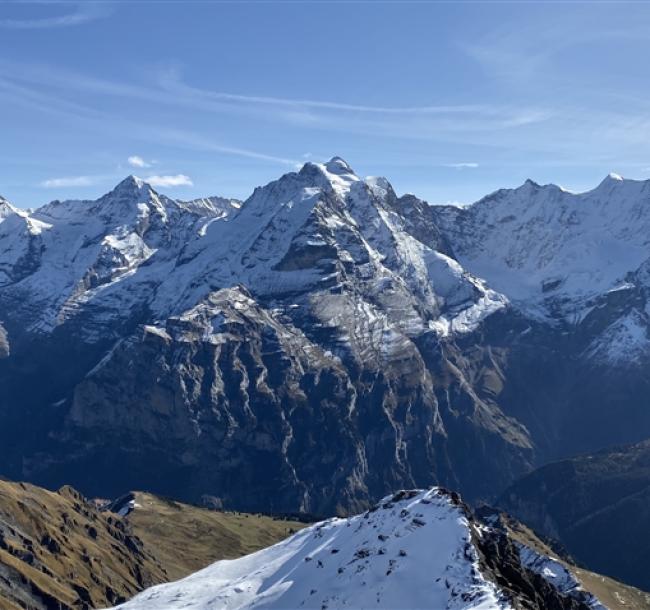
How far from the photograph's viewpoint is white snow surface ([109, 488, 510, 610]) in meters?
147

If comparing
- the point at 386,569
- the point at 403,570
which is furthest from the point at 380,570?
the point at 403,570

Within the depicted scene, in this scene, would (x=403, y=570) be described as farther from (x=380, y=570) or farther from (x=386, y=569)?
(x=380, y=570)

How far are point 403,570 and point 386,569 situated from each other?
4054mm

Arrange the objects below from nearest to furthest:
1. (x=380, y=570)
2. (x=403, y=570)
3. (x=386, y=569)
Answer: (x=403, y=570) → (x=386, y=569) → (x=380, y=570)

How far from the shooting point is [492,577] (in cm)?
14812

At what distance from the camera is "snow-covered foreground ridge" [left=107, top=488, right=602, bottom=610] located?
147m

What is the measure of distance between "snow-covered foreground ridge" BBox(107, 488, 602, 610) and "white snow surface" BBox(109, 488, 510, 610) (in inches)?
7.4

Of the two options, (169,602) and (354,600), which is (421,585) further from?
(169,602)

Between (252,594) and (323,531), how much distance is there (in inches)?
862

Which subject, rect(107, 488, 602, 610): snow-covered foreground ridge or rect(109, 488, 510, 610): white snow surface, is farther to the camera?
rect(109, 488, 510, 610): white snow surface

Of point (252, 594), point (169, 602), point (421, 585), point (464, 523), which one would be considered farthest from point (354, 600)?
point (169, 602)

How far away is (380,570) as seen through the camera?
159m

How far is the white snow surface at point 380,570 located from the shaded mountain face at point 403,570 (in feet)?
0.66

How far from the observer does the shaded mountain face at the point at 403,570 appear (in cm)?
14662
